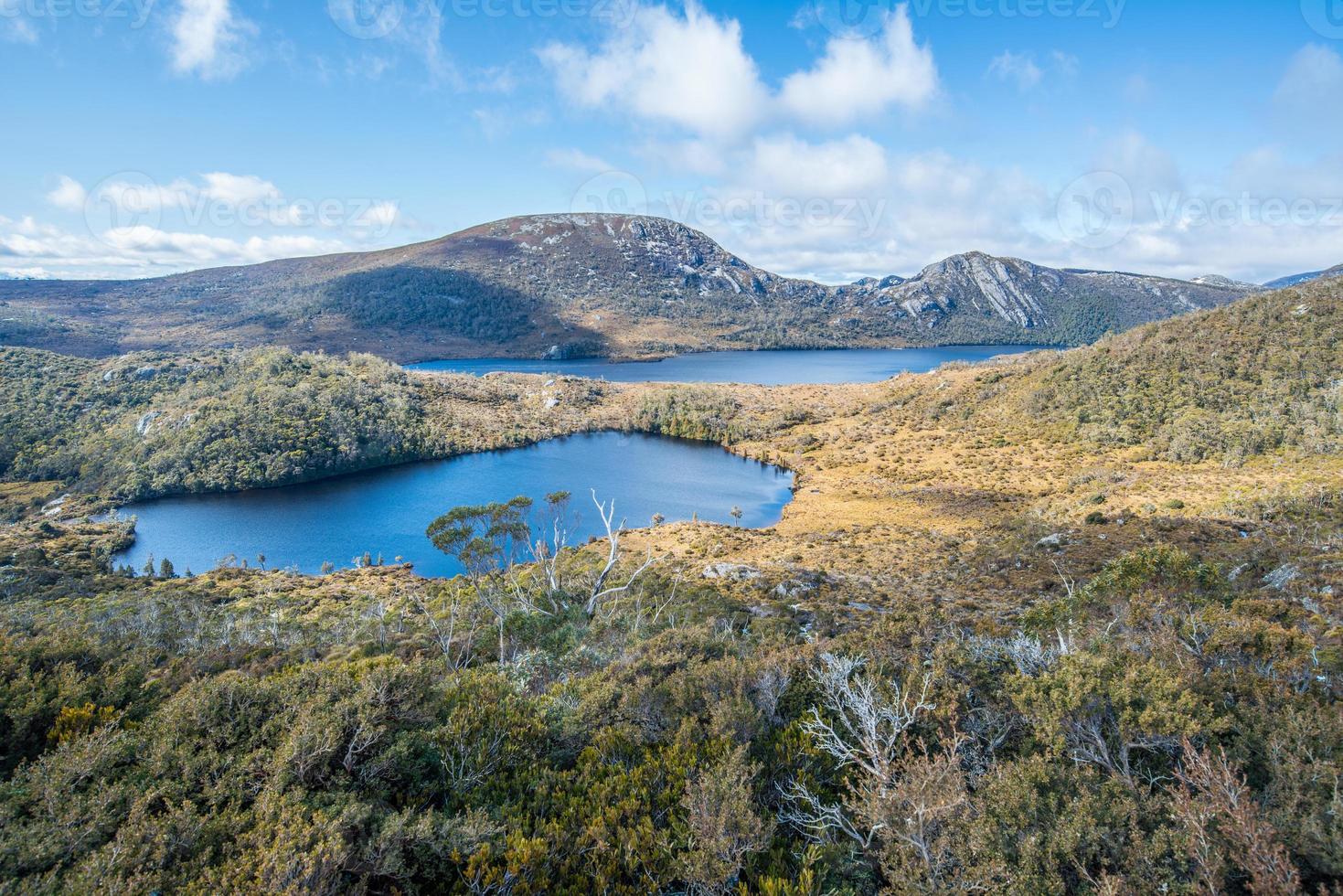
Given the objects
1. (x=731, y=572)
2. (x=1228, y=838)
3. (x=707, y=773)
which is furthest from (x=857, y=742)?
(x=731, y=572)

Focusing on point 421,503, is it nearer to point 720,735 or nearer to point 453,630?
point 453,630

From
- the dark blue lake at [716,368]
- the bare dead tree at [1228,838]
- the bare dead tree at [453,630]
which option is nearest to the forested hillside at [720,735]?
the bare dead tree at [1228,838]

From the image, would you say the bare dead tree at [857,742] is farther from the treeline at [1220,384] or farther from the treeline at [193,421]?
the treeline at [193,421]

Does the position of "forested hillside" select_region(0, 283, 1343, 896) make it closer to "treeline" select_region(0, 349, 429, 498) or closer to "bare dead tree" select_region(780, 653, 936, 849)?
"bare dead tree" select_region(780, 653, 936, 849)

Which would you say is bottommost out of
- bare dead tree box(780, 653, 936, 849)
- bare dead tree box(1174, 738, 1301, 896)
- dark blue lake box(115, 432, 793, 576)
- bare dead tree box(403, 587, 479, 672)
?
dark blue lake box(115, 432, 793, 576)

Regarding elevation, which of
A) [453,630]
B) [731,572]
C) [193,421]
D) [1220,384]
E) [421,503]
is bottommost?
[421,503]

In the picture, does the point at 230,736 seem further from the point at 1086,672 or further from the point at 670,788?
the point at 1086,672


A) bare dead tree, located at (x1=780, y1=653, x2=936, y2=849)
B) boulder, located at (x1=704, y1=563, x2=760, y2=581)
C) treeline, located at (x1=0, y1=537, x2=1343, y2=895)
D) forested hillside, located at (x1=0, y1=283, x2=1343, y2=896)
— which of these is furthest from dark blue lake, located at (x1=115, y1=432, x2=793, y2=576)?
bare dead tree, located at (x1=780, y1=653, x2=936, y2=849)

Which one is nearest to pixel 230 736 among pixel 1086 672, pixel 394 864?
pixel 394 864
